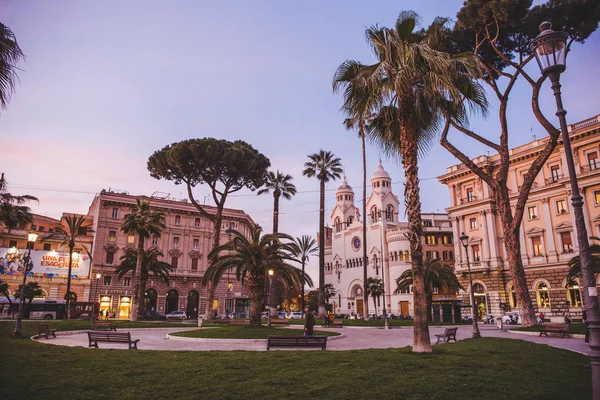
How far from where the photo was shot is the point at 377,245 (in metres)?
74.9

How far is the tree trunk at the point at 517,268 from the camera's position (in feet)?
67.1

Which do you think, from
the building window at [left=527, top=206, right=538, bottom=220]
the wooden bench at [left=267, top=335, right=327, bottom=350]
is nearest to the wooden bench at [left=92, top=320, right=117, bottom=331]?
the wooden bench at [left=267, top=335, right=327, bottom=350]

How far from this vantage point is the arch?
55.5m

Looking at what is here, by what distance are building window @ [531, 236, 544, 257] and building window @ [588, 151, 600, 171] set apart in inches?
348

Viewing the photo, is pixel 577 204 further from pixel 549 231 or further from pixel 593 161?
pixel 549 231

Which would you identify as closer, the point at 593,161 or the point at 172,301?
the point at 593,161

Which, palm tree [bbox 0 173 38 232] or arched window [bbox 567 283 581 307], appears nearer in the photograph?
palm tree [bbox 0 173 38 232]

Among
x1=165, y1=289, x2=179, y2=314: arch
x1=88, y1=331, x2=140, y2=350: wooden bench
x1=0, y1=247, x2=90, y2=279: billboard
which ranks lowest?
x1=88, y1=331, x2=140, y2=350: wooden bench

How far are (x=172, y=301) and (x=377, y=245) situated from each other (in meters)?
37.3

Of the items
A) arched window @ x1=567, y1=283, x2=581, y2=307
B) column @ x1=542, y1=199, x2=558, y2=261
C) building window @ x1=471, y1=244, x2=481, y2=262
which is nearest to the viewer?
arched window @ x1=567, y1=283, x2=581, y2=307

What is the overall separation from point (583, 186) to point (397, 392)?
4199 cm

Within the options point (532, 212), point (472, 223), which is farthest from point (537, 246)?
point (472, 223)

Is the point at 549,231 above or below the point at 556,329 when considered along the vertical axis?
above

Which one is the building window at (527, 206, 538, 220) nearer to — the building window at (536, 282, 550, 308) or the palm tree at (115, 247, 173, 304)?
the building window at (536, 282, 550, 308)
